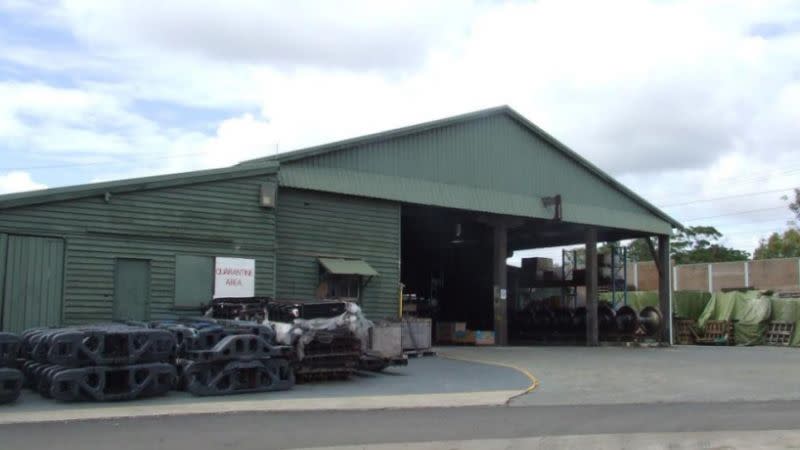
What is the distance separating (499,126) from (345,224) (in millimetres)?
7795

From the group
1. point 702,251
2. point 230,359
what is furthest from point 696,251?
point 230,359

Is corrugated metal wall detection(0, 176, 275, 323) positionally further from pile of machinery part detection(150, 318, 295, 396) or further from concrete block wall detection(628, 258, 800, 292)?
concrete block wall detection(628, 258, 800, 292)

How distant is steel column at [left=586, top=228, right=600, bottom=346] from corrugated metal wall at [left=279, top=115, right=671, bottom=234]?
1299 mm

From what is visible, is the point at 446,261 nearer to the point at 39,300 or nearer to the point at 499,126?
the point at 499,126

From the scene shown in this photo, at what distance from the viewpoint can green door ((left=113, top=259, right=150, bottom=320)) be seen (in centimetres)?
1833

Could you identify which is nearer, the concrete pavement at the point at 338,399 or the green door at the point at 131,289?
the concrete pavement at the point at 338,399

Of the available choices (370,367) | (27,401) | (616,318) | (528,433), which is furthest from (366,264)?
(616,318)

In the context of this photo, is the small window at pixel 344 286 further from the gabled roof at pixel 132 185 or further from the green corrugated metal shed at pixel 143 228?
the gabled roof at pixel 132 185

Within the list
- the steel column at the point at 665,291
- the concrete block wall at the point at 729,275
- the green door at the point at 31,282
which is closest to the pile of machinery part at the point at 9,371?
the green door at the point at 31,282

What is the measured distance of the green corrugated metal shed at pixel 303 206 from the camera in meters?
17.7

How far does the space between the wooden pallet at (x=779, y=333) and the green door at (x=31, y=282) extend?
3131cm

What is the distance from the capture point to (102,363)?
12.7 meters

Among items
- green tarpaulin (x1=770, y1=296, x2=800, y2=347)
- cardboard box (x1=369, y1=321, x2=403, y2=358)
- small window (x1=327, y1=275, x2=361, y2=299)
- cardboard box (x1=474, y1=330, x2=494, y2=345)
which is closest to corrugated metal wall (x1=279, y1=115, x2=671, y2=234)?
small window (x1=327, y1=275, x2=361, y2=299)

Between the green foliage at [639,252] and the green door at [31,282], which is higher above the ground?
the green foliage at [639,252]
